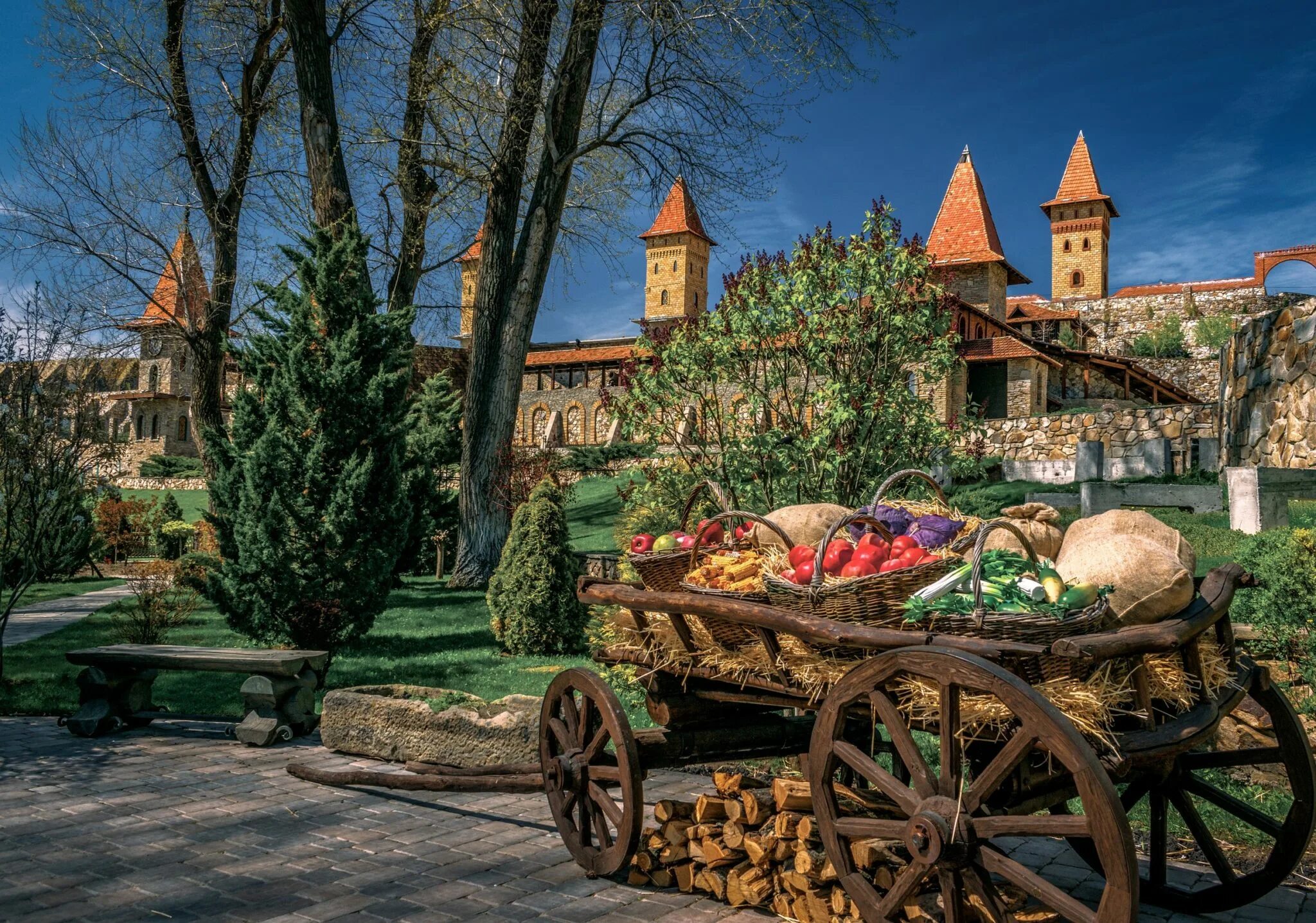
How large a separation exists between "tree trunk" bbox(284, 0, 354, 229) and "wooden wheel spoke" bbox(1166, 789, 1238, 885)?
12096 millimetres

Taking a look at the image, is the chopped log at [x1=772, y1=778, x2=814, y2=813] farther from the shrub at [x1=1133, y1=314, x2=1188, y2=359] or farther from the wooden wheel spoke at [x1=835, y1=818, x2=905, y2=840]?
the shrub at [x1=1133, y1=314, x2=1188, y2=359]

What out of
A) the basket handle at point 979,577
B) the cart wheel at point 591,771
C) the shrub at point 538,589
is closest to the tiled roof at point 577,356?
the shrub at point 538,589

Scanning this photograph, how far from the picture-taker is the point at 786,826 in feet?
12.8

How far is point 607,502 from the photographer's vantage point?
2800cm

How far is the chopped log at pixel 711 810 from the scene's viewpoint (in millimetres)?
4164

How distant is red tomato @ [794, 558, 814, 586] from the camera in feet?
11.3

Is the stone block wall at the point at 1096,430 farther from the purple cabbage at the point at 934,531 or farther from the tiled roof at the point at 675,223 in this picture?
the tiled roof at the point at 675,223

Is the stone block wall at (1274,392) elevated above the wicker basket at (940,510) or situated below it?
above

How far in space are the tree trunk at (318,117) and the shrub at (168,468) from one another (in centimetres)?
3654

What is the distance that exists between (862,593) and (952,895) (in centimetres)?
91

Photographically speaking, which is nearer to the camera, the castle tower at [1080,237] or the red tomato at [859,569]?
the red tomato at [859,569]

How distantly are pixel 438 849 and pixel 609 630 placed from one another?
138cm

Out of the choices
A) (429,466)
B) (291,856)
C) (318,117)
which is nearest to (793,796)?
(291,856)

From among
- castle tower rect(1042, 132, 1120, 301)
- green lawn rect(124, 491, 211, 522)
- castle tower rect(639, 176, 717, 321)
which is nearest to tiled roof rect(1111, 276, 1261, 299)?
castle tower rect(1042, 132, 1120, 301)
